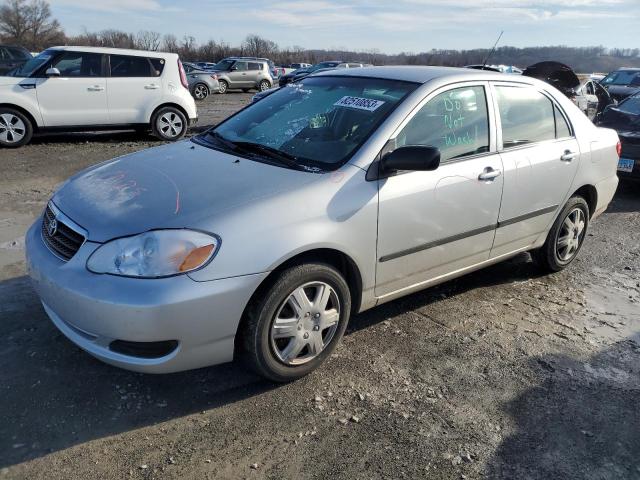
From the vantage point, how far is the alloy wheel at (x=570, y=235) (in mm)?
4559

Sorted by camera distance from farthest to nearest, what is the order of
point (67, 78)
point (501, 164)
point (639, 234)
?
point (67, 78) < point (639, 234) < point (501, 164)

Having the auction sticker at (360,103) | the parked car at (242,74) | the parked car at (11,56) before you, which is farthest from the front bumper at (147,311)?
the parked car at (242,74)

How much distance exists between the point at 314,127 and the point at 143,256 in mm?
1483

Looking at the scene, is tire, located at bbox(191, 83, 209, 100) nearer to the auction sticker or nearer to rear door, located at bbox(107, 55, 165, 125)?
rear door, located at bbox(107, 55, 165, 125)

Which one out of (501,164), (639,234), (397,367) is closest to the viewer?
(397,367)

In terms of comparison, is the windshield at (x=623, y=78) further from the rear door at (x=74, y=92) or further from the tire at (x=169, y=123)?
the rear door at (x=74, y=92)

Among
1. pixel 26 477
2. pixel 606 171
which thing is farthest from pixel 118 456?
pixel 606 171

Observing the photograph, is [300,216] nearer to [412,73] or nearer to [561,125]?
[412,73]

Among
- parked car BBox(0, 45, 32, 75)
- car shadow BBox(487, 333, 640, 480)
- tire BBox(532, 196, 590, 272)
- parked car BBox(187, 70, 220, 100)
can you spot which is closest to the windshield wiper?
car shadow BBox(487, 333, 640, 480)

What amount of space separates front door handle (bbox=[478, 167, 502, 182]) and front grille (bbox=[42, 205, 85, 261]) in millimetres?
2479

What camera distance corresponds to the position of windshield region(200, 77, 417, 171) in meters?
3.20

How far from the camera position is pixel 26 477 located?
2.26m

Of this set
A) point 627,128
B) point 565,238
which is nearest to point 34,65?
point 565,238

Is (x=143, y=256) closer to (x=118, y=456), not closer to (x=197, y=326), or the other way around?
(x=197, y=326)
